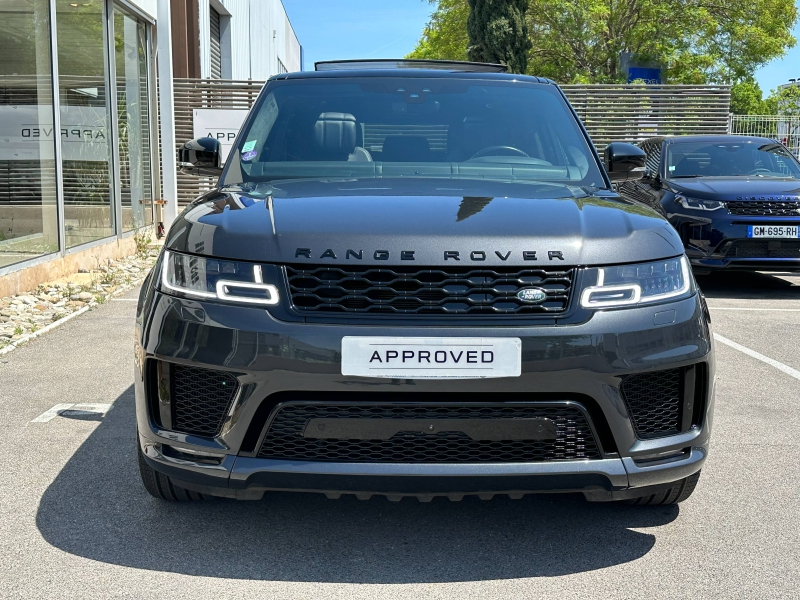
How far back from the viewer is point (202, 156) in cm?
421

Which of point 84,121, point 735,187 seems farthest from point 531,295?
point 84,121

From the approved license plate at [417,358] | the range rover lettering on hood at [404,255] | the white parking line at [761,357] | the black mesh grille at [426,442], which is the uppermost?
the range rover lettering on hood at [404,255]

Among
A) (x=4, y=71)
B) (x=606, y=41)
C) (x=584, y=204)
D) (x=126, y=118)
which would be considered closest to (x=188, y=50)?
(x=126, y=118)

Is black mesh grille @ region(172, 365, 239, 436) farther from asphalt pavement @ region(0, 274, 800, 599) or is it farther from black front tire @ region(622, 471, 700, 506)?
black front tire @ region(622, 471, 700, 506)

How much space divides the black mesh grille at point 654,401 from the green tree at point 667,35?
32982 mm

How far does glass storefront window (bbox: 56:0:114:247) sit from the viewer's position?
948 cm

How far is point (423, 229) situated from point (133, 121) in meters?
10.6

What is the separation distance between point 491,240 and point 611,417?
0.61 meters

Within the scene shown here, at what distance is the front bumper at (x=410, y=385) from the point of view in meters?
2.58

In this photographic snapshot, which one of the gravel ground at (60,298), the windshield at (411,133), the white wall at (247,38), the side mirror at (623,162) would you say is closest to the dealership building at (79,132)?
the gravel ground at (60,298)

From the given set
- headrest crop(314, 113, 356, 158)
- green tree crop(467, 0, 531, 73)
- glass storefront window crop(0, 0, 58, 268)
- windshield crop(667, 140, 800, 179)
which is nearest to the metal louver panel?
green tree crop(467, 0, 531, 73)

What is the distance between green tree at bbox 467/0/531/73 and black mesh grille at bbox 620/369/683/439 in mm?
23755

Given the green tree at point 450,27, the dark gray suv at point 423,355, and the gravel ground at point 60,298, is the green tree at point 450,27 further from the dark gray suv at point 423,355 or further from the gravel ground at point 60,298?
the dark gray suv at point 423,355

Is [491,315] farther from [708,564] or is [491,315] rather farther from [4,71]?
[4,71]
